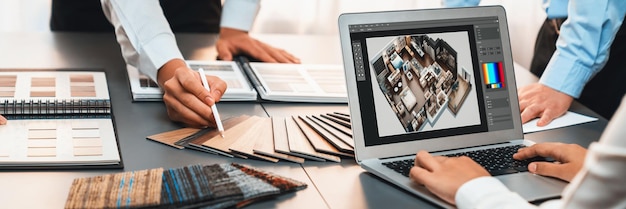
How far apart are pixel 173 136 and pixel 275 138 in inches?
7.2

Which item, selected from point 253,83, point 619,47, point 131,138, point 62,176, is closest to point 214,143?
point 131,138

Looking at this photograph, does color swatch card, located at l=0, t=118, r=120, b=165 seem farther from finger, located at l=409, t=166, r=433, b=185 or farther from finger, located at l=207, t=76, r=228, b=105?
finger, located at l=409, t=166, r=433, b=185

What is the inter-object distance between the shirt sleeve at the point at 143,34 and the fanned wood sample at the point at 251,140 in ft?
1.02

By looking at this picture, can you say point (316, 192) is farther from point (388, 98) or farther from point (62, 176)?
point (62, 176)

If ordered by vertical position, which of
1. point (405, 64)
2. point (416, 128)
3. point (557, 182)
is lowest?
point (557, 182)

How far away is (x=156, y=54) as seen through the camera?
1.70 metres

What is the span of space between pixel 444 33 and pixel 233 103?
0.50 meters

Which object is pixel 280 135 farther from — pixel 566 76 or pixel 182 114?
pixel 566 76

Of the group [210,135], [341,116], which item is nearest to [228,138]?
[210,135]

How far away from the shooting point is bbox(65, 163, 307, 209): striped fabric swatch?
1063 mm

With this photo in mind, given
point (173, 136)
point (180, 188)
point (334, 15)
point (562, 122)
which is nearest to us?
point (180, 188)

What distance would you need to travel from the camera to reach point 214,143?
4.57ft

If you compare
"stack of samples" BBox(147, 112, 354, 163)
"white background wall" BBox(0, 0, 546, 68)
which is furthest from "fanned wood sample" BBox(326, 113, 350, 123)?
"white background wall" BBox(0, 0, 546, 68)

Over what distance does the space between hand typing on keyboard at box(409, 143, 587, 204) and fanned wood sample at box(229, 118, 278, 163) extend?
26cm
